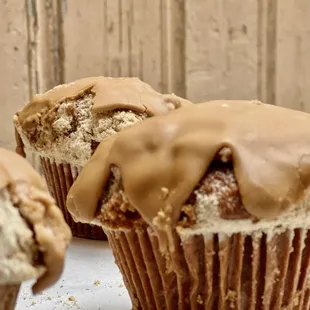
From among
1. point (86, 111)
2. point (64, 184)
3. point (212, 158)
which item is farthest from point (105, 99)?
point (212, 158)

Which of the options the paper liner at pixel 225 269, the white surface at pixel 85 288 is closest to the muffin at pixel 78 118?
the white surface at pixel 85 288

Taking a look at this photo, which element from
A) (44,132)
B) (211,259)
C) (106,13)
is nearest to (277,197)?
(211,259)

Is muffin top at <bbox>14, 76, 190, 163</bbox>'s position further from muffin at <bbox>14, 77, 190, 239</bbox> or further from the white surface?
the white surface

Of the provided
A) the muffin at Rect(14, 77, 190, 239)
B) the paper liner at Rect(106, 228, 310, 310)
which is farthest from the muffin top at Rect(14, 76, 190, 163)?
the paper liner at Rect(106, 228, 310, 310)

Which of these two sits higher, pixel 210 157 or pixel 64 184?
pixel 210 157

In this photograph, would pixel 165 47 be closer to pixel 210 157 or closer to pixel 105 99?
pixel 105 99

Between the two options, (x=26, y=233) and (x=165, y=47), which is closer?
(x=26, y=233)

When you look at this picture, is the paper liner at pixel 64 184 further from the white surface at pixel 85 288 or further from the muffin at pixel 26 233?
the muffin at pixel 26 233
